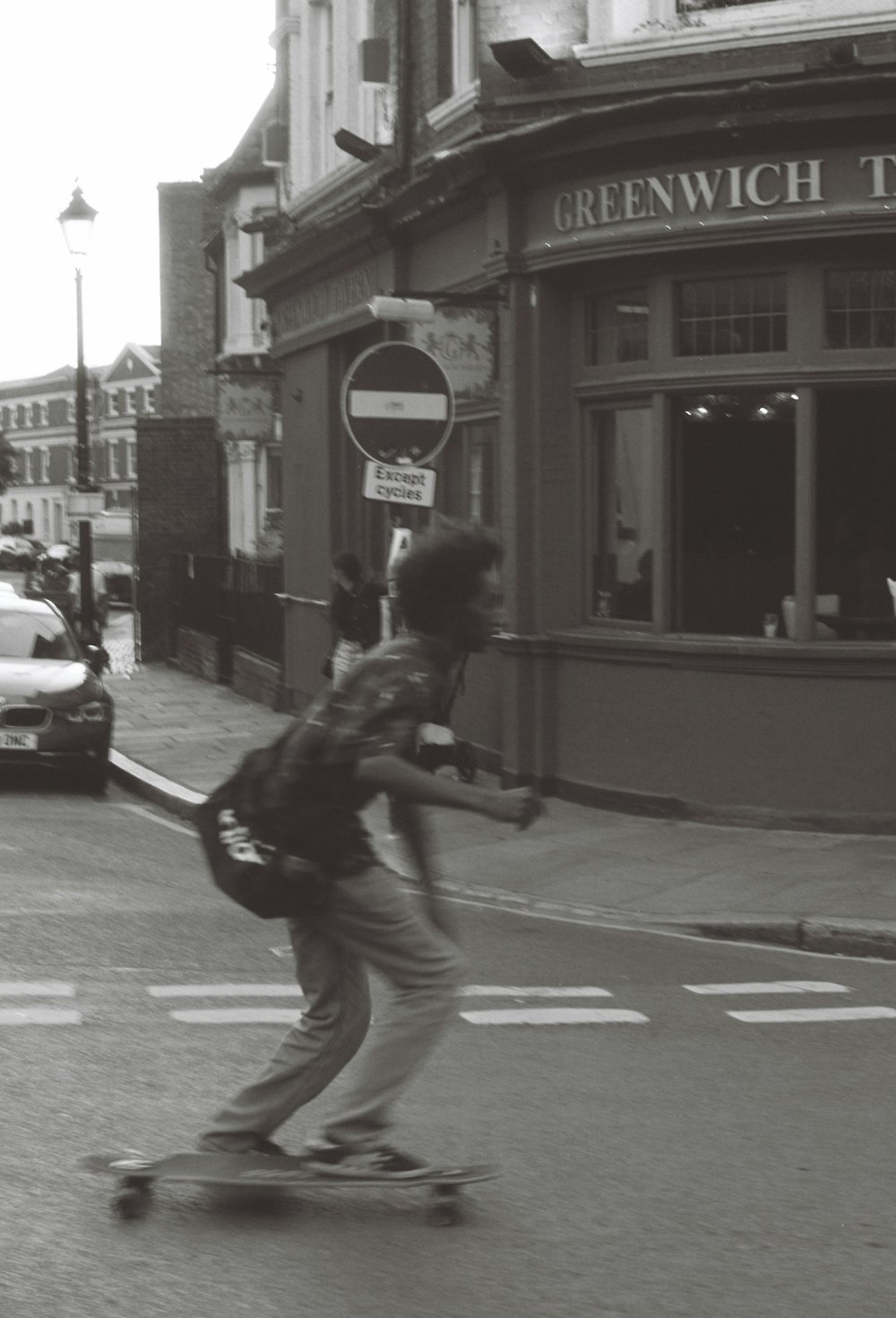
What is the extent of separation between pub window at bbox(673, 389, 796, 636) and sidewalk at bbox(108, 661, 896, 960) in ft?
4.72

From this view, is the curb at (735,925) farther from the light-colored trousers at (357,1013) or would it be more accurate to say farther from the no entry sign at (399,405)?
the light-colored trousers at (357,1013)

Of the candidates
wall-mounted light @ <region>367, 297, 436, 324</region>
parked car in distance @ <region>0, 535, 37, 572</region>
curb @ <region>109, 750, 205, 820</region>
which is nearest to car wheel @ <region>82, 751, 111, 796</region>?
curb @ <region>109, 750, 205, 820</region>

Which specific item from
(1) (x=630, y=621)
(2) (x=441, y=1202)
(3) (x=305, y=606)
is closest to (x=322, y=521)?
(3) (x=305, y=606)

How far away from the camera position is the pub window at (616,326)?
14.1 meters

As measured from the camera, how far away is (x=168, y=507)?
34.4m

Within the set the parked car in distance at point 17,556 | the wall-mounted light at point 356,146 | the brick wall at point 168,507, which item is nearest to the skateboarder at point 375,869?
the wall-mounted light at point 356,146

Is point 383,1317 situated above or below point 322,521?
below

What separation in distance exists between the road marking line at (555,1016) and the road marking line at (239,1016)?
67 centimetres

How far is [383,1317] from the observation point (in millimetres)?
4574

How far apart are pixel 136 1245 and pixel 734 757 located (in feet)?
28.9

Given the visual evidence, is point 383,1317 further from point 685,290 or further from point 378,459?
point 685,290

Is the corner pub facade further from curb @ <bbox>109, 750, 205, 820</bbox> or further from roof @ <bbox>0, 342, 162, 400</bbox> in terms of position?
roof @ <bbox>0, 342, 162, 400</bbox>

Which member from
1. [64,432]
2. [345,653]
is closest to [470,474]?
[345,653]

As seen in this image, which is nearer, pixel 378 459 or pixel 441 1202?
pixel 441 1202
